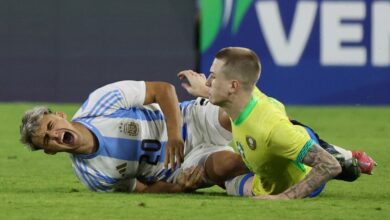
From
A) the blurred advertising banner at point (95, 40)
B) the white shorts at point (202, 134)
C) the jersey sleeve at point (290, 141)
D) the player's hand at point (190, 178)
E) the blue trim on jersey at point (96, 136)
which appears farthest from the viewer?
the blurred advertising banner at point (95, 40)

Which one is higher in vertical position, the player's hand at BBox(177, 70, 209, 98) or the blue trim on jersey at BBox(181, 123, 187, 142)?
the player's hand at BBox(177, 70, 209, 98)

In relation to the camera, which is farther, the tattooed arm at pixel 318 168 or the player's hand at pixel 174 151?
the player's hand at pixel 174 151

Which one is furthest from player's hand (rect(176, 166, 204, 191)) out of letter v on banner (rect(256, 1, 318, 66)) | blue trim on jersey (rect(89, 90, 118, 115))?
letter v on banner (rect(256, 1, 318, 66))

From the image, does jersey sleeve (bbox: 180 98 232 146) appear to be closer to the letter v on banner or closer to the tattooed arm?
the tattooed arm

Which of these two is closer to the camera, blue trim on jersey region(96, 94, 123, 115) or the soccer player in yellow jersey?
the soccer player in yellow jersey

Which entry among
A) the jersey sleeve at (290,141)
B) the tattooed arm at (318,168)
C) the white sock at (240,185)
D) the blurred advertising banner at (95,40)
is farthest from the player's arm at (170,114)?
the blurred advertising banner at (95,40)

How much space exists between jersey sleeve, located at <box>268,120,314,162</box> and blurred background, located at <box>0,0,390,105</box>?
7.47m

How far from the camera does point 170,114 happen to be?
22.2 feet

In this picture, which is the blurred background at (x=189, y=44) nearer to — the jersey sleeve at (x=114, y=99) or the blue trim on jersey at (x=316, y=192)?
the jersey sleeve at (x=114, y=99)

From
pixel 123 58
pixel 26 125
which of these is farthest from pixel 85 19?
pixel 26 125

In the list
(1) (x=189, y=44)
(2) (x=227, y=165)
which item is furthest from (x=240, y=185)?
(1) (x=189, y=44)

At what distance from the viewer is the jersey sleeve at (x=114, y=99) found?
681 cm

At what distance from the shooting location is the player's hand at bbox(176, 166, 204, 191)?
6902mm

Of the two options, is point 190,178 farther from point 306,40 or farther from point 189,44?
point 189,44
